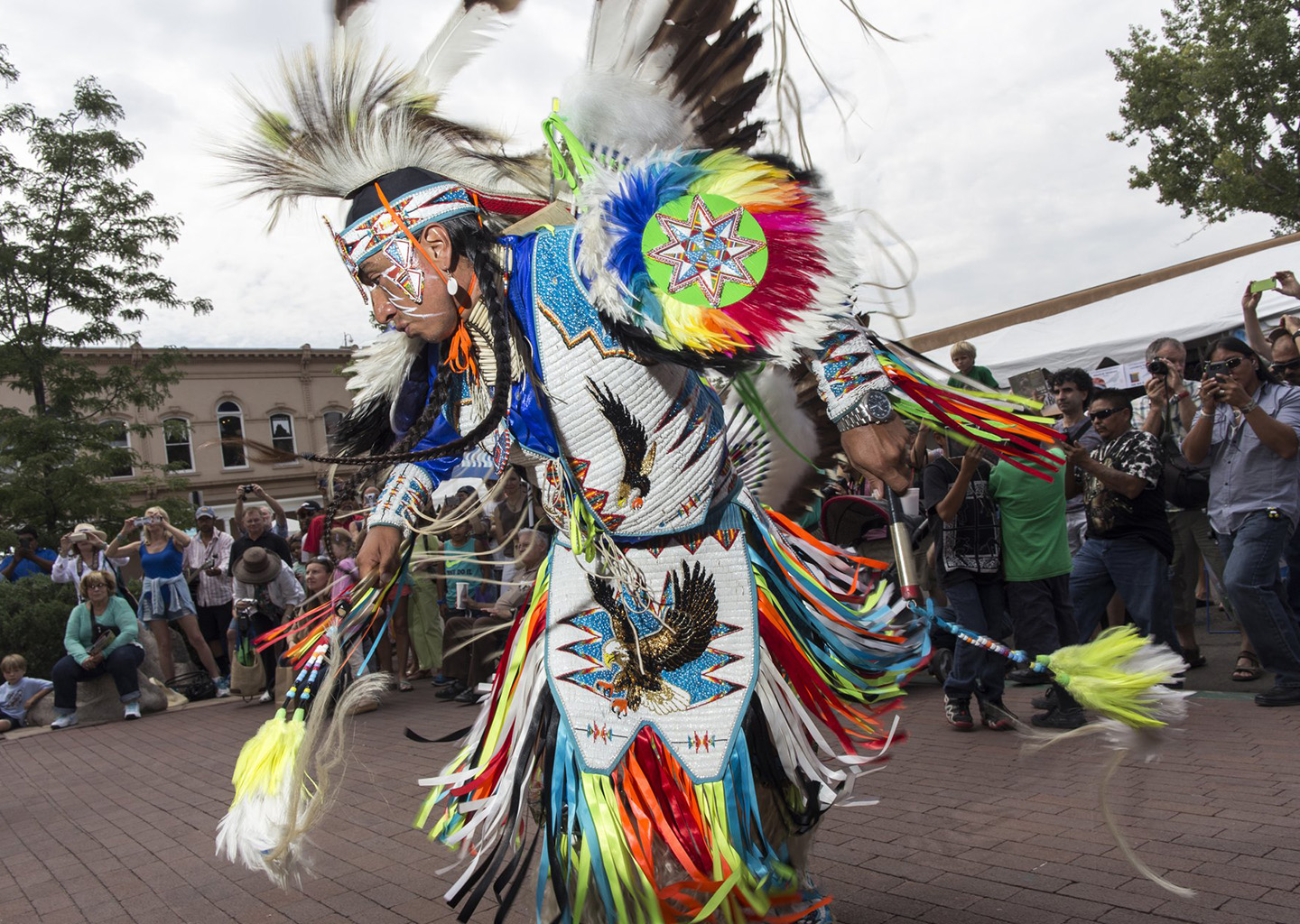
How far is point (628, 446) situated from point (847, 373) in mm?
585

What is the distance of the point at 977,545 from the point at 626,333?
384 cm

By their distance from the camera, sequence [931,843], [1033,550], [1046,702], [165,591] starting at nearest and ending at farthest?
[931,843], [1046,702], [1033,550], [165,591]

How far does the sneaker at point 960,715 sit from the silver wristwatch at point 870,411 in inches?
158

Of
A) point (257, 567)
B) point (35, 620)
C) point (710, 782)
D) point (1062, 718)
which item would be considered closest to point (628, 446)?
point (710, 782)

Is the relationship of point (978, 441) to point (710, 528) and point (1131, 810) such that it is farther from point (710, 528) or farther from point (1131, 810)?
point (1131, 810)

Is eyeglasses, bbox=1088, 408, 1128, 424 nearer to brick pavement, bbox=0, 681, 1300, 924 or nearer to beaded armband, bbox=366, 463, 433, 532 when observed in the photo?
brick pavement, bbox=0, 681, 1300, 924

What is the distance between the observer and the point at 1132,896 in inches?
115

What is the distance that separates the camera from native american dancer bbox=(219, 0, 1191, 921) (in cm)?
208

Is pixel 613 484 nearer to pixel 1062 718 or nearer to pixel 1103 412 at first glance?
pixel 1062 718

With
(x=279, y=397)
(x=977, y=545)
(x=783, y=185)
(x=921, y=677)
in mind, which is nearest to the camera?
(x=783, y=185)

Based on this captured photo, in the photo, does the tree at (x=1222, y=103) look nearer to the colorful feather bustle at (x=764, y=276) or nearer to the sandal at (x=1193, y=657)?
the sandal at (x=1193, y=657)

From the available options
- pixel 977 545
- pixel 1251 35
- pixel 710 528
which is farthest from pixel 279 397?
pixel 710 528

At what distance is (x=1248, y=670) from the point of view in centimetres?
571

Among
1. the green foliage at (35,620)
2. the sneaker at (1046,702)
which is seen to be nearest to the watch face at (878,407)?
the sneaker at (1046,702)
